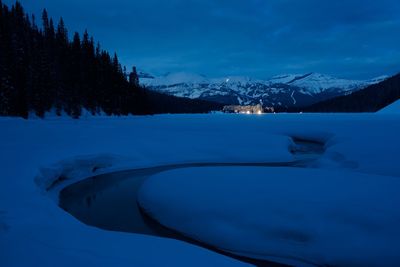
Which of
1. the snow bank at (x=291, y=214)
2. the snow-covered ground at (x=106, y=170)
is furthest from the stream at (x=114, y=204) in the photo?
the snow-covered ground at (x=106, y=170)

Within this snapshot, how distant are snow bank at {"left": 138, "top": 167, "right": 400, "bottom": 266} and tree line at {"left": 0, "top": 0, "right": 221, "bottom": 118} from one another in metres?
36.2

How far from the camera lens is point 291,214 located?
29.7 feet

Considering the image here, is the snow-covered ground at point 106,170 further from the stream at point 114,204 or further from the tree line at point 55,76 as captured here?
the tree line at point 55,76

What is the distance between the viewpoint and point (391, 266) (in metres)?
6.87

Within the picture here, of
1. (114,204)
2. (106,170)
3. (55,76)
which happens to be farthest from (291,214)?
(55,76)

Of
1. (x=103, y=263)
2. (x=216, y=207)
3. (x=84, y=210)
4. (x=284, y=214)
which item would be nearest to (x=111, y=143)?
(x=84, y=210)

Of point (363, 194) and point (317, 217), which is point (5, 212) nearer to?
point (317, 217)

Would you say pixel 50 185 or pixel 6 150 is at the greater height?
pixel 6 150

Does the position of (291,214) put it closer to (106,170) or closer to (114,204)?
(114,204)

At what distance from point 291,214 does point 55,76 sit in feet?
175

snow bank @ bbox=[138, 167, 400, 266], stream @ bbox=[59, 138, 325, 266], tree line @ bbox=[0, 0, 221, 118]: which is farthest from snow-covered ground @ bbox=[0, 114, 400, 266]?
tree line @ bbox=[0, 0, 221, 118]

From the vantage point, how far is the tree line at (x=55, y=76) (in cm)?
4081

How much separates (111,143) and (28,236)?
16.9m

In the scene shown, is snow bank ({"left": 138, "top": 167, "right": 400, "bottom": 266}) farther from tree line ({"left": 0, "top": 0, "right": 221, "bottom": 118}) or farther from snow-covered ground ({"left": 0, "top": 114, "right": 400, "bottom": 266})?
tree line ({"left": 0, "top": 0, "right": 221, "bottom": 118})
